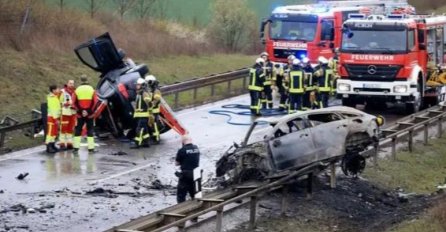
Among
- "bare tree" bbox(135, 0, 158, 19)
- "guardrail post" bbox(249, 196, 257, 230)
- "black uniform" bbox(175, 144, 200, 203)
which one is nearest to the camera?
"guardrail post" bbox(249, 196, 257, 230)

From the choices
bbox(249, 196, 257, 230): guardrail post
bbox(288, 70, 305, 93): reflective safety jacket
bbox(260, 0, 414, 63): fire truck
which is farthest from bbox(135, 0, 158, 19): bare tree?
bbox(249, 196, 257, 230): guardrail post

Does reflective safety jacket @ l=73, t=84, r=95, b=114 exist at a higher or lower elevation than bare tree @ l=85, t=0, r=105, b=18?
lower

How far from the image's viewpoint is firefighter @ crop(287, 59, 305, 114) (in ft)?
80.2

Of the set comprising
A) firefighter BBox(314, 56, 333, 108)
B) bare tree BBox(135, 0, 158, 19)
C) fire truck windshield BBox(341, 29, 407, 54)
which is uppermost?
bare tree BBox(135, 0, 158, 19)

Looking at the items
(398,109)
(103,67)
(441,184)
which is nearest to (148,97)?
(103,67)

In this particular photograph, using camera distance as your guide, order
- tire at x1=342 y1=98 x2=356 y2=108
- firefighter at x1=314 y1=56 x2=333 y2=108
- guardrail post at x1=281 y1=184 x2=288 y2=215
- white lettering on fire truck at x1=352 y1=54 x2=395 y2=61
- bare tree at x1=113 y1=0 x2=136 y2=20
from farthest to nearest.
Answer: bare tree at x1=113 y1=0 x2=136 y2=20 → tire at x1=342 y1=98 x2=356 y2=108 → white lettering on fire truck at x1=352 y1=54 x2=395 y2=61 → firefighter at x1=314 y1=56 x2=333 y2=108 → guardrail post at x1=281 y1=184 x2=288 y2=215

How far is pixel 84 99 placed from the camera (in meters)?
20.3

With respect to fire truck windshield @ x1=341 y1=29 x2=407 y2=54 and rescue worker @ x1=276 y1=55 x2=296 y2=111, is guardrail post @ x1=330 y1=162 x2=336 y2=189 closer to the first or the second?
rescue worker @ x1=276 y1=55 x2=296 y2=111

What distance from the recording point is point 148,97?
20.8m

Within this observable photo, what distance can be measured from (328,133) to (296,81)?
7.66 metres

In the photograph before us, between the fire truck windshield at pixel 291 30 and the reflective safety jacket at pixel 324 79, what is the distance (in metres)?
5.29

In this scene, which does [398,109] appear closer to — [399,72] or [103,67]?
[399,72]

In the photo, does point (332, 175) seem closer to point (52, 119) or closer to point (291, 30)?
point (52, 119)

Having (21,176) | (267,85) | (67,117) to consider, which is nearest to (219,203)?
(21,176)
